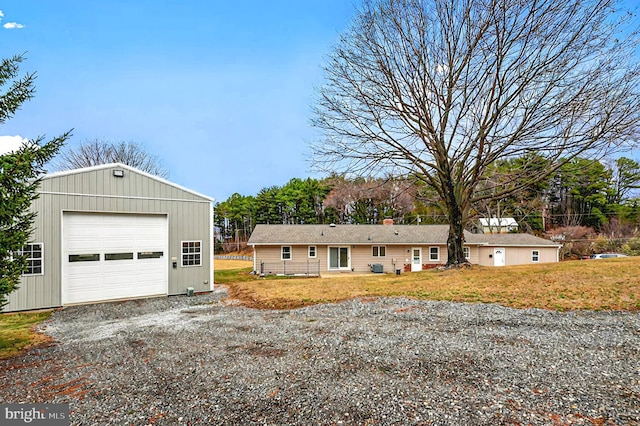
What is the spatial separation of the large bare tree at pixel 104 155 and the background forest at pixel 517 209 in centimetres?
1711

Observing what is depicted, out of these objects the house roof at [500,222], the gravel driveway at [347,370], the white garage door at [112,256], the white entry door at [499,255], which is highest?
the house roof at [500,222]

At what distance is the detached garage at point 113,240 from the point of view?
9.83m

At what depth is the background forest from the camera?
3200 centimetres

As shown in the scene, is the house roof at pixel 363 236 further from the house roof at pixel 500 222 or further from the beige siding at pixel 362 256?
the house roof at pixel 500 222

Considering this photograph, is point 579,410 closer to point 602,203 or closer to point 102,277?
point 102,277

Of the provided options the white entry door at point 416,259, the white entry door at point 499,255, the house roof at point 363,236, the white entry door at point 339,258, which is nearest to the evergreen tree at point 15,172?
the house roof at point 363,236

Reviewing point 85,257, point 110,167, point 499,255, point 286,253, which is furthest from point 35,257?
point 499,255

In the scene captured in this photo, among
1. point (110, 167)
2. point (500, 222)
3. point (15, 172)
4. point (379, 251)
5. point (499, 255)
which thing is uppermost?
point (110, 167)

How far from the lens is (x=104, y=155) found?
2812 centimetres

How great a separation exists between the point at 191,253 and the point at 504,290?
37.2 feet

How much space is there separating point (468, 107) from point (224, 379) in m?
13.8

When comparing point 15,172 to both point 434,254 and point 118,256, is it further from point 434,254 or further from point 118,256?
point 434,254

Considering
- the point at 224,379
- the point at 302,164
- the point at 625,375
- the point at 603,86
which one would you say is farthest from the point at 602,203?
the point at 224,379

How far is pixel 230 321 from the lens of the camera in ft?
25.7
